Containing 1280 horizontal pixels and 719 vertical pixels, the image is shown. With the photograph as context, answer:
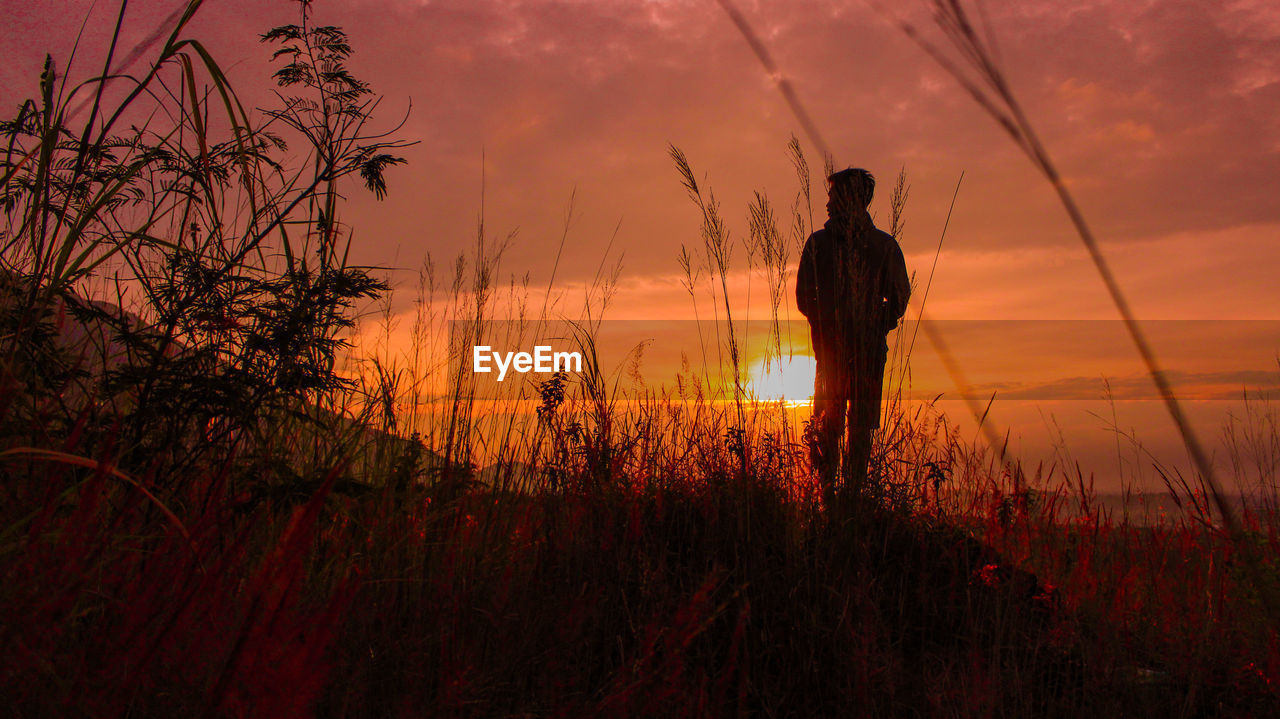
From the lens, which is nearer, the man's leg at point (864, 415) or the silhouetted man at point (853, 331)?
Result: the silhouetted man at point (853, 331)

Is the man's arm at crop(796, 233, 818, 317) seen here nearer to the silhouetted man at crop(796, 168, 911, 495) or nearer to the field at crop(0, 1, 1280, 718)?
the silhouetted man at crop(796, 168, 911, 495)

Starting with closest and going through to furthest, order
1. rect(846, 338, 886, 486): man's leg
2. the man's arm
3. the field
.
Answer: the field < rect(846, 338, 886, 486): man's leg < the man's arm

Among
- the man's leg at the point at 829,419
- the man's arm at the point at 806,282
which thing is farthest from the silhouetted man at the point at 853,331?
the man's arm at the point at 806,282

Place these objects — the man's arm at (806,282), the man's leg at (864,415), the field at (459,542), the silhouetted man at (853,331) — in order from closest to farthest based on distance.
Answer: the field at (459,542), the silhouetted man at (853,331), the man's leg at (864,415), the man's arm at (806,282)

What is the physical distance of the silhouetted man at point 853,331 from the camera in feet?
9.20

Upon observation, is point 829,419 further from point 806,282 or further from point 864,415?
point 806,282

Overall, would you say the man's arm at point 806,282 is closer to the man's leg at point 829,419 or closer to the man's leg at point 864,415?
the man's leg at point 829,419

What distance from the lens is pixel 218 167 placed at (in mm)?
2236

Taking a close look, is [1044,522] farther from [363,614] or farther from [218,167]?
[218,167]

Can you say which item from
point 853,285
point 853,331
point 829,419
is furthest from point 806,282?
point 853,285

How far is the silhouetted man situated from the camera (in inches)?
110

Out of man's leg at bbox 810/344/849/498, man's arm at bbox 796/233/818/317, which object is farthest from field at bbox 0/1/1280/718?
man's arm at bbox 796/233/818/317

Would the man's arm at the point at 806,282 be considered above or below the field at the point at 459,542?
above

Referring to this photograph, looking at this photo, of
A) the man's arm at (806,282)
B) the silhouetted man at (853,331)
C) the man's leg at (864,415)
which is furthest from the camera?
the man's arm at (806,282)
